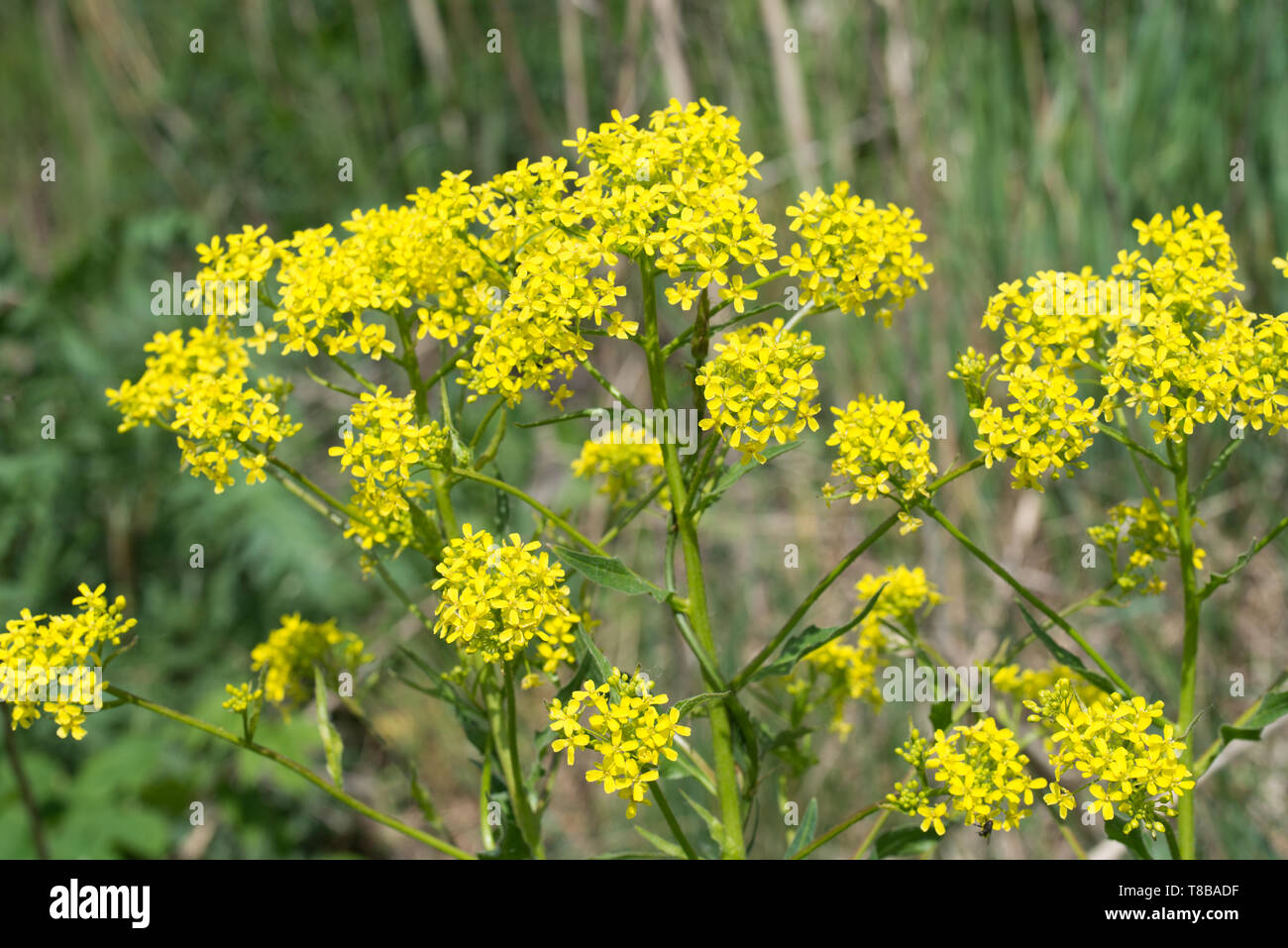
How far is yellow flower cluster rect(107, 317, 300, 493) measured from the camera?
4.68 ft

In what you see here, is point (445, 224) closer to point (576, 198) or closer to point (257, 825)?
point (576, 198)

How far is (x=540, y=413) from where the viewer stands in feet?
16.2

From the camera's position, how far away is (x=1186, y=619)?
1.40 metres

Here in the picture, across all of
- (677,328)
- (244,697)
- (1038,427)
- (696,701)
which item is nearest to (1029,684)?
(1038,427)

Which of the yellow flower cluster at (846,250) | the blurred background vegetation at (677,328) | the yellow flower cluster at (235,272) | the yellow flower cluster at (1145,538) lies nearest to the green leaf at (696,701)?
the yellow flower cluster at (846,250)

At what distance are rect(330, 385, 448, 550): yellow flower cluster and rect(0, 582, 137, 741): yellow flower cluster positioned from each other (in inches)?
13.1

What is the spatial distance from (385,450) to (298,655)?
0.52 meters

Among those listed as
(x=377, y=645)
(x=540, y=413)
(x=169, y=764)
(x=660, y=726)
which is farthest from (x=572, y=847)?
(x=660, y=726)

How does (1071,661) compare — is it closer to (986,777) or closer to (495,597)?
(986,777)

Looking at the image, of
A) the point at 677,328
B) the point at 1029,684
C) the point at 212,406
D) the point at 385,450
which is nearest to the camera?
the point at 385,450

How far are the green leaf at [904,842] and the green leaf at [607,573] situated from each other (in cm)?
47

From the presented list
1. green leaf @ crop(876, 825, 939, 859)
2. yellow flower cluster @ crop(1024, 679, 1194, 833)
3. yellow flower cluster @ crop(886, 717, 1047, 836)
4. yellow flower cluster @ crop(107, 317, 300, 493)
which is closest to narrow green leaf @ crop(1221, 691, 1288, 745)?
yellow flower cluster @ crop(1024, 679, 1194, 833)

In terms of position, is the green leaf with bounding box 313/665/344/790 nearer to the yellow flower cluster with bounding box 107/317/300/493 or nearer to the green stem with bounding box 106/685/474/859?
the green stem with bounding box 106/685/474/859

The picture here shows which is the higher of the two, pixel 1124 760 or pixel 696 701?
pixel 696 701
